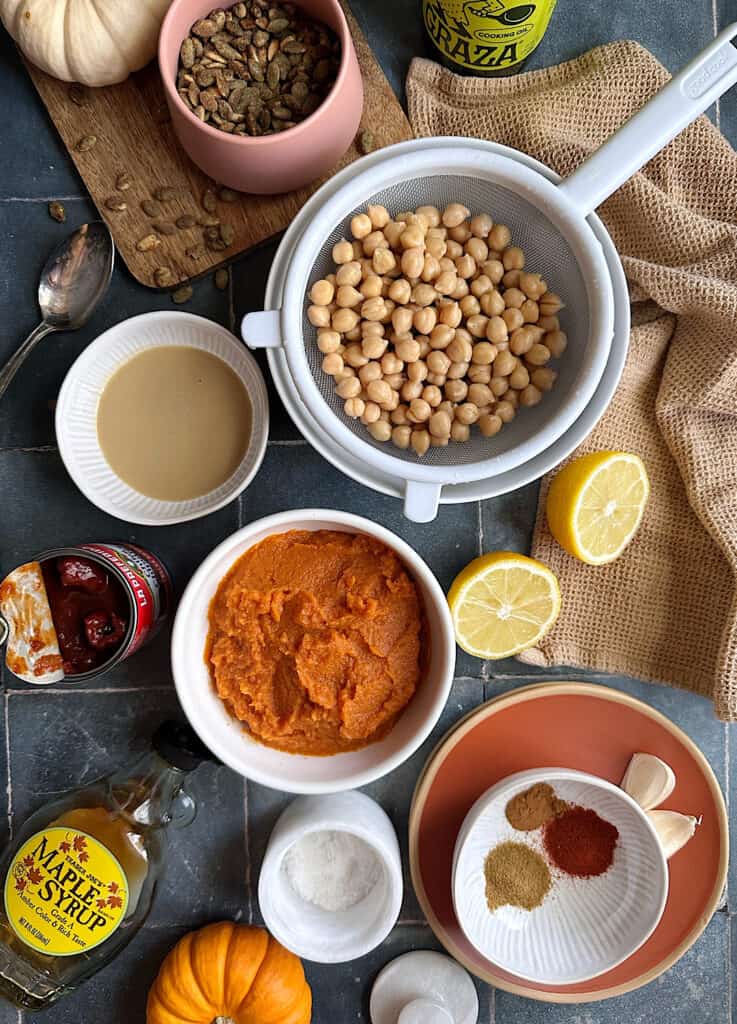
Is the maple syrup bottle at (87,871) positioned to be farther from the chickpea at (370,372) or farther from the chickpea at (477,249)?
the chickpea at (477,249)

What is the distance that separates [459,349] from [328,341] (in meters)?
0.16

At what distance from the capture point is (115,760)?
1.26 metres

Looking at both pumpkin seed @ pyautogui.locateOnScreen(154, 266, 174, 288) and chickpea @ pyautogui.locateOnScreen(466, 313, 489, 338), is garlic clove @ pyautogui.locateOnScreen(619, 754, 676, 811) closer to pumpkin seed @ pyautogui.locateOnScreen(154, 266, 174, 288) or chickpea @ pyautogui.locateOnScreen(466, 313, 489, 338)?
chickpea @ pyautogui.locateOnScreen(466, 313, 489, 338)

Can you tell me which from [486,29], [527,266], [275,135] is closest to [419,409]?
[527,266]

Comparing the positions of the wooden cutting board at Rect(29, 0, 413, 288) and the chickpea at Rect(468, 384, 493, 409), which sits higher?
the wooden cutting board at Rect(29, 0, 413, 288)

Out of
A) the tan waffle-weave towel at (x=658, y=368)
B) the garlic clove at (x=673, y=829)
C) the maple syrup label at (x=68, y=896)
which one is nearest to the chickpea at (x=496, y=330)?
the tan waffle-weave towel at (x=658, y=368)

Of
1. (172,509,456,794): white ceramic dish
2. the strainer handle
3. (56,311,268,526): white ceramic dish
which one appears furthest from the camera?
(56,311,268,526): white ceramic dish

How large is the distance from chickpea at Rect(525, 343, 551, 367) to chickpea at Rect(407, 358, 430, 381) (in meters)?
0.13

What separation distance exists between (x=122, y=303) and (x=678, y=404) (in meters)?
0.77

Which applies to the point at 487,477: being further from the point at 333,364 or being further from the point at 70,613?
the point at 70,613

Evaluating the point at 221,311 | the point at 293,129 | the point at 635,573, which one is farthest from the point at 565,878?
the point at 293,129

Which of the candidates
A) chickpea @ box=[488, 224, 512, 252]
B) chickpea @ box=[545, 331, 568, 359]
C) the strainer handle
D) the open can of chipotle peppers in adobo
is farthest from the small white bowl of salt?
the strainer handle

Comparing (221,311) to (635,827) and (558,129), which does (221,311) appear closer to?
(558,129)

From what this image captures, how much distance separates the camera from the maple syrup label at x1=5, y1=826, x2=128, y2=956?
A: 107 cm
